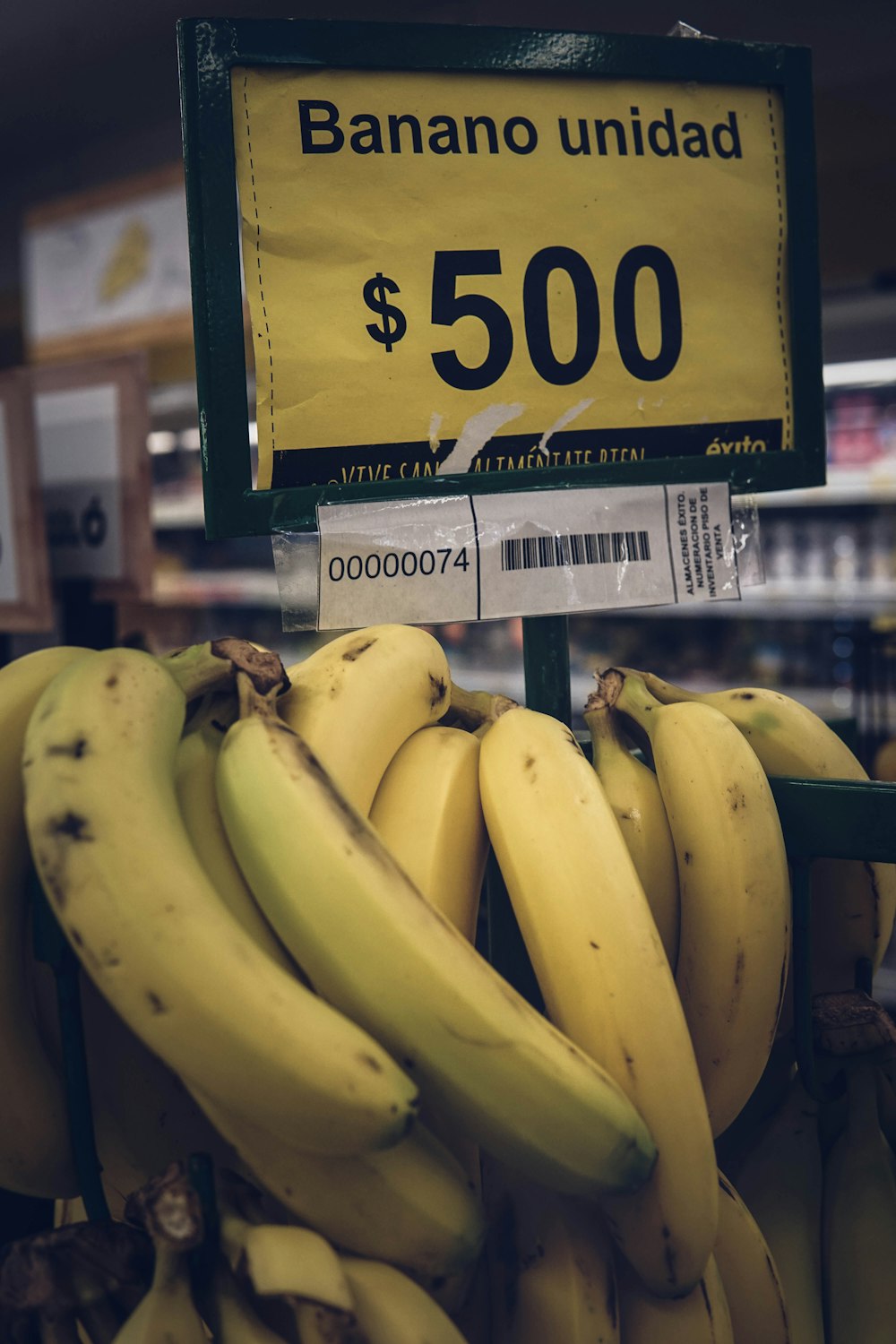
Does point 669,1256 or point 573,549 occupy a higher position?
point 573,549

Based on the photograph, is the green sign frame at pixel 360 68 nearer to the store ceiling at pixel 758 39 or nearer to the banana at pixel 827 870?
the banana at pixel 827 870

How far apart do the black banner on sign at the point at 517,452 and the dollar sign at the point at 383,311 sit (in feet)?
0.24

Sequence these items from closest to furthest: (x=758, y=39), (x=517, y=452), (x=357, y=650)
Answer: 1. (x=357, y=650)
2. (x=517, y=452)
3. (x=758, y=39)

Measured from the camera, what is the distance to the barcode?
30.7 inches

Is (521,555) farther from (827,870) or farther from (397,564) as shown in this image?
(827,870)

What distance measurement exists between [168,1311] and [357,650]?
0.36 meters

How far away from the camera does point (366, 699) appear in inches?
25.1

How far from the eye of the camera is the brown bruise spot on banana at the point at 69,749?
506mm

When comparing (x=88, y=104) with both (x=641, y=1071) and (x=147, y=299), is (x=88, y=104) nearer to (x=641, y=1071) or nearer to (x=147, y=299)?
(x=147, y=299)

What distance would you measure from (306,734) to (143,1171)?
26cm

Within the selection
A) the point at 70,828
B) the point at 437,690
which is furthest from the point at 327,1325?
the point at 437,690

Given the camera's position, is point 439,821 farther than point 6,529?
No

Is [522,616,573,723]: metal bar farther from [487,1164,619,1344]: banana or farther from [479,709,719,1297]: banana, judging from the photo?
[487,1164,619,1344]: banana

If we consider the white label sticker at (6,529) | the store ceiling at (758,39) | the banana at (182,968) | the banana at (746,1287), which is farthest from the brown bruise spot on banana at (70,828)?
the store ceiling at (758,39)
